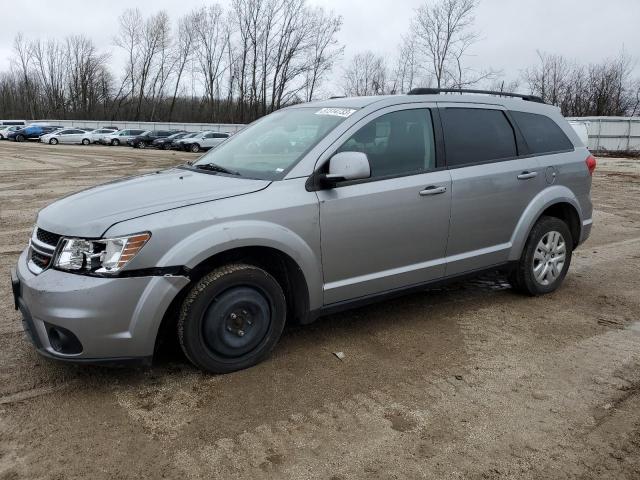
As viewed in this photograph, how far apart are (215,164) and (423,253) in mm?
1733

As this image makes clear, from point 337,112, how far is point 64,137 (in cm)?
4813

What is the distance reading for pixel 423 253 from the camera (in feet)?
14.0

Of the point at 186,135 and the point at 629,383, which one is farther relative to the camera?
the point at 186,135

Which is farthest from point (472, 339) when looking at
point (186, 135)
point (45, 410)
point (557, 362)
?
point (186, 135)

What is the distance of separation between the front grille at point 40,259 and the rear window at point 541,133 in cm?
397

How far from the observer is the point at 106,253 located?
310cm

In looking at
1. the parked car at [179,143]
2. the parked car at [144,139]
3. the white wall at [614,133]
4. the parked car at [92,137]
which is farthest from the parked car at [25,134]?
the white wall at [614,133]

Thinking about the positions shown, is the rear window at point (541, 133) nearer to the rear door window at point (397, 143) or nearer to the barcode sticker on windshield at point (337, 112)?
the rear door window at point (397, 143)

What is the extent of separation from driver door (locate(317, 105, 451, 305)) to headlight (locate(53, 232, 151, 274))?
3.97ft

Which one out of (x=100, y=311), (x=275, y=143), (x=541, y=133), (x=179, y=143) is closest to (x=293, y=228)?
(x=275, y=143)

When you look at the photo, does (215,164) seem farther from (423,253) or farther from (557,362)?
(557,362)

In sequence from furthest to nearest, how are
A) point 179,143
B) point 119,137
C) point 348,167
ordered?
point 119,137 → point 179,143 → point 348,167

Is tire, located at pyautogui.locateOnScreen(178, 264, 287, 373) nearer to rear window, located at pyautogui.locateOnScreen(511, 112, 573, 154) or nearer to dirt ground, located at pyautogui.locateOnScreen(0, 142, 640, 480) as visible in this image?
dirt ground, located at pyautogui.locateOnScreen(0, 142, 640, 480)

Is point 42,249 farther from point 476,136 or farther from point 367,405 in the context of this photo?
point 476,136
